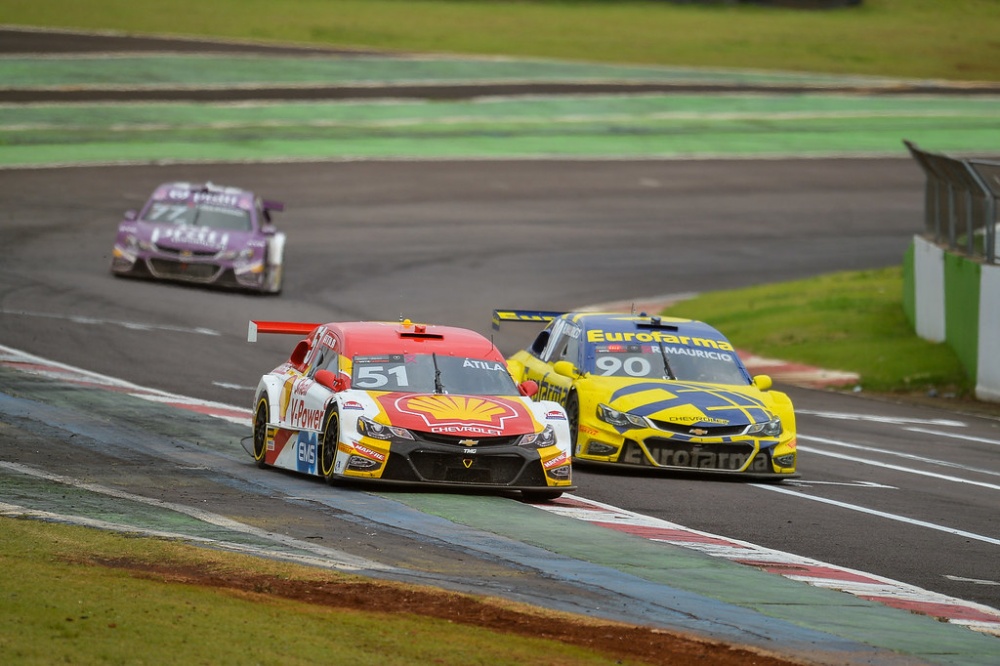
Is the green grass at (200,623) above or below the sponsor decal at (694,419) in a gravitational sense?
below

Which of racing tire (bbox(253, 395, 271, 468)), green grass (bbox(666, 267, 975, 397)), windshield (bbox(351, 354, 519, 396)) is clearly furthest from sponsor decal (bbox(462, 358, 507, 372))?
green grass (bbox(666, 267, 975, 397))

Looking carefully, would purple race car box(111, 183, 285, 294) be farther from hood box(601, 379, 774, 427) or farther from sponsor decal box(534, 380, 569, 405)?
hood box(601, 379, 774, 427)

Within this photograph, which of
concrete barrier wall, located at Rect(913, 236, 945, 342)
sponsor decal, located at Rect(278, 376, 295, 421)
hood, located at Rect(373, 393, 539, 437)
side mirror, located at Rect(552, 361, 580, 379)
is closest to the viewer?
hood, located at Rect(373, 393, 539, 437)

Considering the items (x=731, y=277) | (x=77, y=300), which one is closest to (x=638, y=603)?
(x=77, y=300)

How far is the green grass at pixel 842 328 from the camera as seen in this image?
2459 centimetres

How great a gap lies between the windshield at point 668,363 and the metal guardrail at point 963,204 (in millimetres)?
7745

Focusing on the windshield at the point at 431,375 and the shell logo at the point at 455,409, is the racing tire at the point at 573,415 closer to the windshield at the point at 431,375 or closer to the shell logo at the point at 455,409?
the windshield at the point at 431,375

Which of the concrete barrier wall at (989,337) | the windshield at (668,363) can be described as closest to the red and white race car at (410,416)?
the windshield at (668,363)

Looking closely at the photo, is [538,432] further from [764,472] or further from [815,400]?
[815,400]

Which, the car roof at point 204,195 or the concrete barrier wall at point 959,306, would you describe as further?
the car roof at point 204,195

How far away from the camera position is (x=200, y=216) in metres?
29.4

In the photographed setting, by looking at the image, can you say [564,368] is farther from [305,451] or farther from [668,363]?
[305,451]

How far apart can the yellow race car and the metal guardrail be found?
24.4 feet

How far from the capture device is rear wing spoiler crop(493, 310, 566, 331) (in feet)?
56.6
